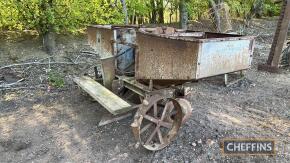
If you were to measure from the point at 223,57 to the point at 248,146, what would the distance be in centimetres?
125

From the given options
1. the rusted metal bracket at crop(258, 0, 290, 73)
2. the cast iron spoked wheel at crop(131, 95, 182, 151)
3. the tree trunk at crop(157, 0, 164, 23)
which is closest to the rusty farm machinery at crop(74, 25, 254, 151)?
the cast iron spoked wheel at crop(131, 95, 182, 151)

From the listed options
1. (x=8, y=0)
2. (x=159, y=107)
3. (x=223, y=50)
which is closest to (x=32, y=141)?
(x=159, y=107)

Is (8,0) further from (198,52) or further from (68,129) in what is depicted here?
(198,52)

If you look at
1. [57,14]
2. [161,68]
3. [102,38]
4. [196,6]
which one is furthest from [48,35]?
[196,6]

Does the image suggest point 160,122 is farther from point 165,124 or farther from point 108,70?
point 108,70

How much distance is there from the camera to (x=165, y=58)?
3721mm

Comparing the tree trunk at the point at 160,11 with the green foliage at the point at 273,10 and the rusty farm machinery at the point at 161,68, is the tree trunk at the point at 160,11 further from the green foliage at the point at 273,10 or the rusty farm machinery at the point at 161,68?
the rusty farm machinery at the point at 161,68

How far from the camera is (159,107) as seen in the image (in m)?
4.55

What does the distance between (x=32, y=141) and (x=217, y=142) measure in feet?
8.95

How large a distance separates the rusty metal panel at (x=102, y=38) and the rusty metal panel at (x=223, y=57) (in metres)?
2.09

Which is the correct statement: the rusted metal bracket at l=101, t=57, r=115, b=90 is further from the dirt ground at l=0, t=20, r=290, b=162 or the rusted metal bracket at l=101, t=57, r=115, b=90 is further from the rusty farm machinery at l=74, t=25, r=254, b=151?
the dirt ground at l=0, t=20, r=290, b=162

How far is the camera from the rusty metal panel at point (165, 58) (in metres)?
3.44

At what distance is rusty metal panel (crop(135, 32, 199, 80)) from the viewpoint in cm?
344

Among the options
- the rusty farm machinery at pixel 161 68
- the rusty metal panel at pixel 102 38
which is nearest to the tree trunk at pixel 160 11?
the rusty metal panel at pixel 102 38
